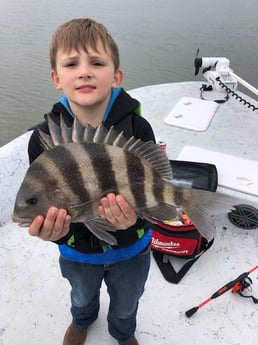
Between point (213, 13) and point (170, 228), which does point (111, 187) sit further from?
point (213, 13)

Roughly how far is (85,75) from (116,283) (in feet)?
3.27

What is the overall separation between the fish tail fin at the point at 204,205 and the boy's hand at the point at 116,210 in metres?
0.21

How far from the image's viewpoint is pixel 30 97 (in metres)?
7.47

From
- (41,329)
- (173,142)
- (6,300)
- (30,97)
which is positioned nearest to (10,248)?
(6,300)

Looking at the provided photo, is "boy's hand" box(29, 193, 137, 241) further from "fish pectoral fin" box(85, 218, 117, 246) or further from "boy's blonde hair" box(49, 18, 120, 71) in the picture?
"boy's blonde hair" box(49, 18, 120, 71)

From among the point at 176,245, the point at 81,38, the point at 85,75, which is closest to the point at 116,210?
the point at 85,75

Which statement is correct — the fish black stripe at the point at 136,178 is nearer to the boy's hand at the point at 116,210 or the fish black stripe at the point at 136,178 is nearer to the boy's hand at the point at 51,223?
the boy's hand at the point at 116,210

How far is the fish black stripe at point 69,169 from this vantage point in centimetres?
115

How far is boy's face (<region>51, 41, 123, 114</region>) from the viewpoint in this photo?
53.1 inches

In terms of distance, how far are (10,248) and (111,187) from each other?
1.77 meters

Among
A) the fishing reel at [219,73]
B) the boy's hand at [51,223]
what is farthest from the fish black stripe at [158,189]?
the fishing reel at [219,73]

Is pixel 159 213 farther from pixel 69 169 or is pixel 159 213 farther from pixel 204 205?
pixel 69 169

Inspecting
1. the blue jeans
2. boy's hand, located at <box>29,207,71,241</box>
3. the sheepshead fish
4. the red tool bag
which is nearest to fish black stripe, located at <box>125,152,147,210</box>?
the sheepshead fish

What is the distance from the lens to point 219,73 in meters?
4.66
